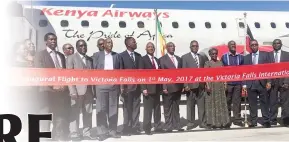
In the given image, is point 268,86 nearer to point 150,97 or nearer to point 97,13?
point 150,97

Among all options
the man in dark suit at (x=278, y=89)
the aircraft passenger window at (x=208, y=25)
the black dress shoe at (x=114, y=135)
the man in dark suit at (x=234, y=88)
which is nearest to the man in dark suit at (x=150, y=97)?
the black dress shoe at (x=114, y=135)

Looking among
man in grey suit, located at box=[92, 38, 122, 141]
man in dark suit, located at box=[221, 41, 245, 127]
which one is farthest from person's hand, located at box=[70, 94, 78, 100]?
man in dark suit, located at box=[221, 41, 245, 127]

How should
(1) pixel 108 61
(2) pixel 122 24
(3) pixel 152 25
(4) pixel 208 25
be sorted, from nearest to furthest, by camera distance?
(1) pixel 108 61 < (2) pixel 122 24 < (3) pixel 152 25 < (4) pixel 208 25

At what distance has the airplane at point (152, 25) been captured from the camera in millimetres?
16344

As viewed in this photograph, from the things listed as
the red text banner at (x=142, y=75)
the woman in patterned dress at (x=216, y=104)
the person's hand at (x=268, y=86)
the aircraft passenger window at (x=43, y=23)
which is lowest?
the woman in patterned dress at (x=216, y=104)

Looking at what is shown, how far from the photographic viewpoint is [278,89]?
8.34 metres

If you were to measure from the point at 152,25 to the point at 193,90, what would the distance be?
9.36 m

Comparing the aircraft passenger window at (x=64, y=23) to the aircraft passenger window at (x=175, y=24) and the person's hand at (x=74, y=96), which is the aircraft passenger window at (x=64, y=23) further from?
the person's hand at (x=74, y=96)

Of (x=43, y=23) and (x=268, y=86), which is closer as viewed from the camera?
(x=268, y=86)

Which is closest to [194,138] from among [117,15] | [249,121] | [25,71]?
[249,121]

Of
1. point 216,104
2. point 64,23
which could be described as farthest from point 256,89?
point 64,23

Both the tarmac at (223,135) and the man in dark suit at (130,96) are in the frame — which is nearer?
the tarmac at (223,135)

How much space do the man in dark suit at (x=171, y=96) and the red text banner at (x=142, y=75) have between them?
217 millimetres

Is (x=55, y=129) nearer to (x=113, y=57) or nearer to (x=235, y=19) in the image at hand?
(x=113, y=57)
